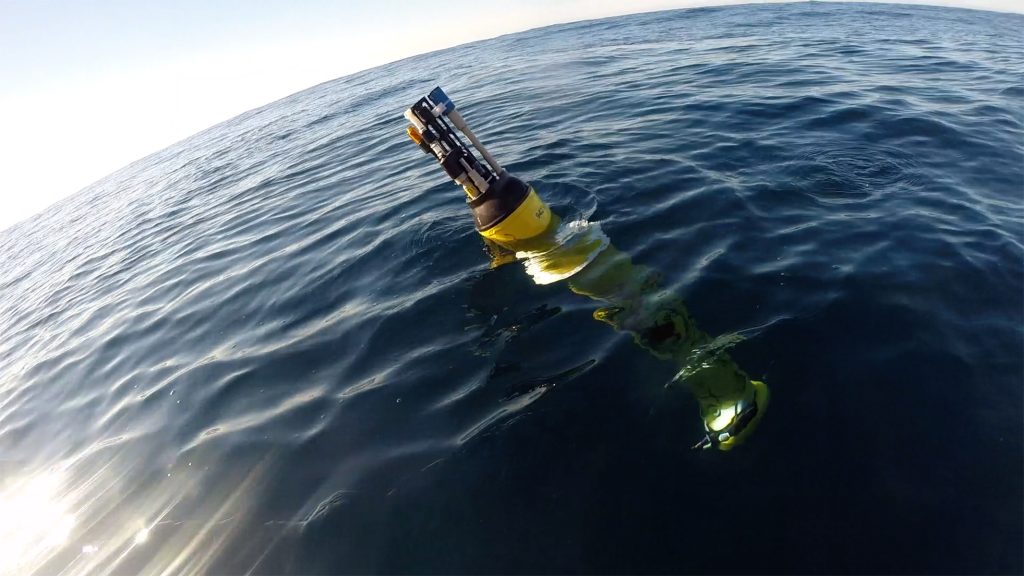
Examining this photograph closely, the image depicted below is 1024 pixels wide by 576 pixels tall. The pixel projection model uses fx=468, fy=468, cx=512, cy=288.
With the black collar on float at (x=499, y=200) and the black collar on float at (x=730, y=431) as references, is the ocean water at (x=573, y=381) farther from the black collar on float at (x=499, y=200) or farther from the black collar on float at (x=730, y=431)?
the black collar on float at (x=499, y=200)

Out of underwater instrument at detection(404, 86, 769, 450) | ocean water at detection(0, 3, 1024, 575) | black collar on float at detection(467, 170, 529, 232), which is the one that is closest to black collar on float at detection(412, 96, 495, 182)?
underwater instrument at detection(404, 86, 769, 450)

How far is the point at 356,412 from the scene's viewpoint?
4777 millimetres

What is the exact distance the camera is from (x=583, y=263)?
600 centimetres

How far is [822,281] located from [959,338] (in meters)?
1.24

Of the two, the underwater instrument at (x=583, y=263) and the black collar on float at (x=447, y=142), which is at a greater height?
the black collar on float at (x=447, y=142)

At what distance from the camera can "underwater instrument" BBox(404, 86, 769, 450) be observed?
4.08 m

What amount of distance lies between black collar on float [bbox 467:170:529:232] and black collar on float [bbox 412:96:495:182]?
0.21m

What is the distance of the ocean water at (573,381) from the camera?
3.26m

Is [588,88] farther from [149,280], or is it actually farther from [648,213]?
[149,280]

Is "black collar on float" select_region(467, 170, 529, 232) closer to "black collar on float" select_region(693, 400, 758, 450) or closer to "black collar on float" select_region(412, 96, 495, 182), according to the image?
"black collar on float" select_region(412, 96, 495, 182)

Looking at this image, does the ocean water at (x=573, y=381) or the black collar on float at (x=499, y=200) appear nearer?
the ocean water at (x=573, y=381)

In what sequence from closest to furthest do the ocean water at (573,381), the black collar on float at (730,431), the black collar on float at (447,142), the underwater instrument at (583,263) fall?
the ocean water at (573,381)
the black collar on float at (730,431)
the underwater instrument at (583,263)
the black collar on float at (447,142)

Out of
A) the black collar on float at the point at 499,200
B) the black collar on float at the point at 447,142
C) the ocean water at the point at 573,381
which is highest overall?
the black collar on float at the point at 447,142

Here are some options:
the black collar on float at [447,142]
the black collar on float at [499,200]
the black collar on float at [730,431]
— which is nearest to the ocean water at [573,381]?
the black collar on float at [730,431]
